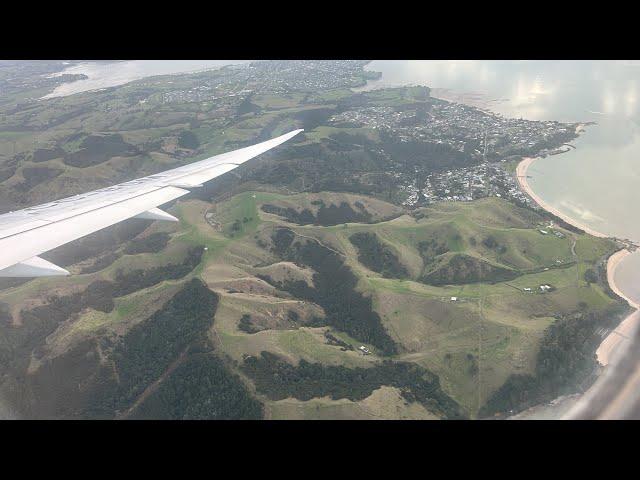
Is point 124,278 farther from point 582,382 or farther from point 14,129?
point 14,129

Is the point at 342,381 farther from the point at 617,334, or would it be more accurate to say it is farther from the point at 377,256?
the point at 617,334

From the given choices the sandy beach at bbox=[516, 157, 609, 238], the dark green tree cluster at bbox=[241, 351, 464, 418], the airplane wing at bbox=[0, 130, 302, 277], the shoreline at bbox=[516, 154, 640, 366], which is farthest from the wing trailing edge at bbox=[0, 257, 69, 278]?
the sandy beach at bbox=[516, 157, 609, 238]

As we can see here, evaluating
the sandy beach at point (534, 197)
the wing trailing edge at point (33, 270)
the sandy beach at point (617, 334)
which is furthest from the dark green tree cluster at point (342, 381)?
the sandy beach at point (534, 197)

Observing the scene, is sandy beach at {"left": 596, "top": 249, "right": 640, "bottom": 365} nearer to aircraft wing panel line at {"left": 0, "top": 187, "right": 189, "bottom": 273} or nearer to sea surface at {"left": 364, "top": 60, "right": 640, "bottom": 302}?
sea surface at {"left": 364, "top": 60, "right": 640, "bottom": 302}

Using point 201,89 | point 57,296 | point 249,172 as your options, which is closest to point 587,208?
point 249,172

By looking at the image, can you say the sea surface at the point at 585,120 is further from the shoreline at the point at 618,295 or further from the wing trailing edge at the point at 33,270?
the wing trailing edge at the point at 33,270

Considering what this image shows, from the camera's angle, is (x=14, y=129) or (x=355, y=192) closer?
(x=355, y=192)
